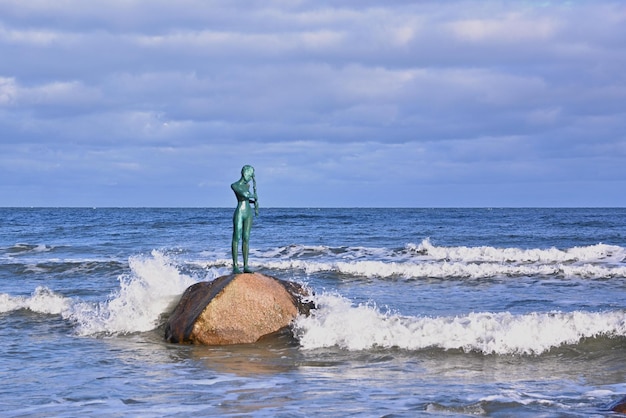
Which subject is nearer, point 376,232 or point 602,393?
point 602,393

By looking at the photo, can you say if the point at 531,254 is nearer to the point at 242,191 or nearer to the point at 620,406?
the point at 242,191

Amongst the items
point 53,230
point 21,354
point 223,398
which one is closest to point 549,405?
point 223,398

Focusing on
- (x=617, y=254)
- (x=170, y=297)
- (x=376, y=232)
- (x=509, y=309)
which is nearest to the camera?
(x=170, y=297)

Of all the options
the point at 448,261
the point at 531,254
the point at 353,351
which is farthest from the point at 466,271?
the point at 353,351

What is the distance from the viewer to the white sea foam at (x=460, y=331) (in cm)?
1034

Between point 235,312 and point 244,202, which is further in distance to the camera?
point 244,202

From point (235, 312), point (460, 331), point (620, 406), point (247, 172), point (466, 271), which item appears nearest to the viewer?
point (620, 406)

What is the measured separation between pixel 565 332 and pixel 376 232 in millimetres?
27656

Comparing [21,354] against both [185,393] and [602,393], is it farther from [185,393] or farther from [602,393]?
[602,393]

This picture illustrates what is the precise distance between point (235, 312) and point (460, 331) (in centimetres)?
319

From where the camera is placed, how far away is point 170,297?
13031 mm

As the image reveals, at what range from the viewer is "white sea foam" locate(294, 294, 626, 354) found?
1034 cm

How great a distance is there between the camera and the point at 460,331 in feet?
34.8

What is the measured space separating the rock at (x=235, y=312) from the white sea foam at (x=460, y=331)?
385 millimetres
